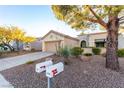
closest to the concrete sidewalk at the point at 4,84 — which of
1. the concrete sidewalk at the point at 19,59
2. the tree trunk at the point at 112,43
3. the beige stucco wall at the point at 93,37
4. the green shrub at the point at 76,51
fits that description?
the concrete sidewalk at the point at 19,59

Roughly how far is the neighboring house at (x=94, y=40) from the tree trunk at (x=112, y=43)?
62cm

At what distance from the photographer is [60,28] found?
549cm

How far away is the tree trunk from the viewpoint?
4.66 m

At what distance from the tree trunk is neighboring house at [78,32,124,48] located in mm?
623

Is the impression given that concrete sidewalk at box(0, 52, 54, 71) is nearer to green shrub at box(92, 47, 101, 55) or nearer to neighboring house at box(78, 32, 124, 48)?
neighboring house at box(78, 32, 124, 48)

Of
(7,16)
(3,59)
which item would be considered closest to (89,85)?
(7,16)

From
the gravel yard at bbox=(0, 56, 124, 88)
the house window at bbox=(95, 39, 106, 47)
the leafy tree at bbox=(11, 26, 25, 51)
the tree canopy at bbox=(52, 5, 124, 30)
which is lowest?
the gravel yard at bbox=(0, 56, 124, 88)

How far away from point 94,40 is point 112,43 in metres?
1.02

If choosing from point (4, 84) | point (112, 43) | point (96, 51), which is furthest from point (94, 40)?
point (4, 84)

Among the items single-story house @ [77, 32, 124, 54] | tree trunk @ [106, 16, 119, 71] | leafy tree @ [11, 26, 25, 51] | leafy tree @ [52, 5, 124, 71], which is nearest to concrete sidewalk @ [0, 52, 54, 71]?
leafy tree @ [11, 26, 25, 51]
